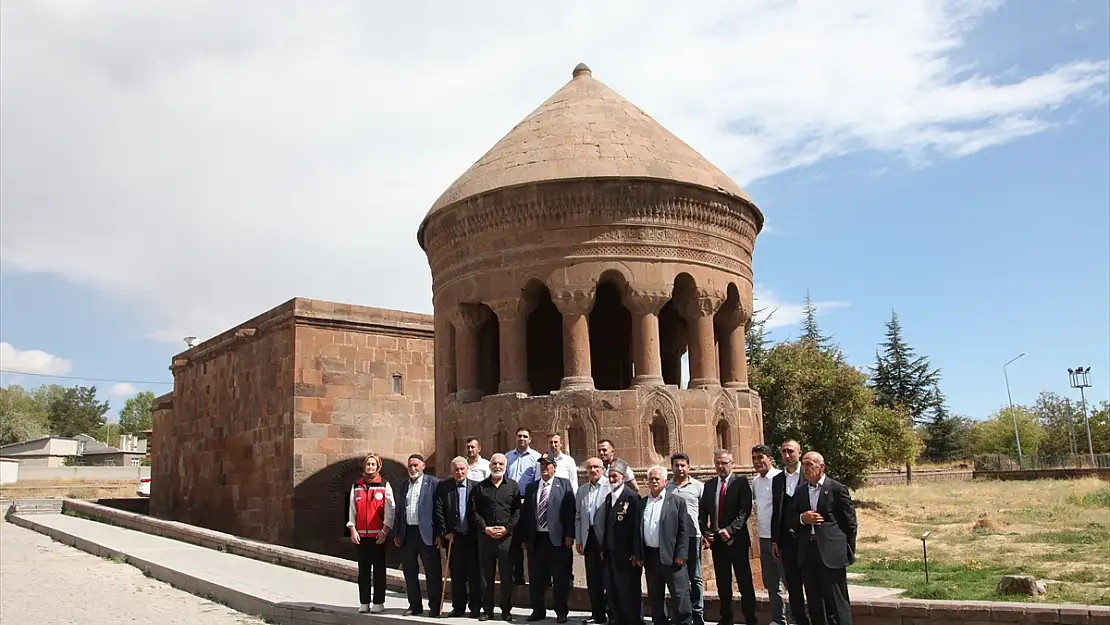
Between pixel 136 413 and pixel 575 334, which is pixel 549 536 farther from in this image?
pixel 136 413

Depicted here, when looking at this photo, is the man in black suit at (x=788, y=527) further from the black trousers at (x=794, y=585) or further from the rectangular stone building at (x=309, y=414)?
the rectangular stone building at (x=309, y=414)

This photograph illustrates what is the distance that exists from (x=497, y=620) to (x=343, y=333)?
34.5 feet

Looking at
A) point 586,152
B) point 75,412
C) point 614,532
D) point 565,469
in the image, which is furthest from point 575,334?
point 75,412

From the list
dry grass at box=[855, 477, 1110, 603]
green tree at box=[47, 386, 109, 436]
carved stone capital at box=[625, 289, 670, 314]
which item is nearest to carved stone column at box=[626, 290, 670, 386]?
carved stone capital at box=[625, 289, 670, 314]

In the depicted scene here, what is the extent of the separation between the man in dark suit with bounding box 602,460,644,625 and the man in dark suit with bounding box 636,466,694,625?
0.08 meters

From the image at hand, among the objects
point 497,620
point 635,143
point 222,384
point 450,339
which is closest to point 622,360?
Result: point 450,339

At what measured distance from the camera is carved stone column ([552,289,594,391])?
1088 centimetres

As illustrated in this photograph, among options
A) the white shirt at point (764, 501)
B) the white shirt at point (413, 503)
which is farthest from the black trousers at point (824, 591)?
the white shirt at point (413, 503)

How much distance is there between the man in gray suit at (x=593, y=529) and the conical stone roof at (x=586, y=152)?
4508mm

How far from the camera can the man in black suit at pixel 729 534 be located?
23.5ft

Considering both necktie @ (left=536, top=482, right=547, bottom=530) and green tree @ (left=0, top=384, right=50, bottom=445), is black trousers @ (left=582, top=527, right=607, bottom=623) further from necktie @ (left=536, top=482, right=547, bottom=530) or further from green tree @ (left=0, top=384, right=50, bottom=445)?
green tree @ (left=0, top=384, right=50, bottom=445)

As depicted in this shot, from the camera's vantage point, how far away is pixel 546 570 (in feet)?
26.0

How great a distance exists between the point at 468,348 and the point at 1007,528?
17.3 m

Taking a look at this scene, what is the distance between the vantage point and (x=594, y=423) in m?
10.6
